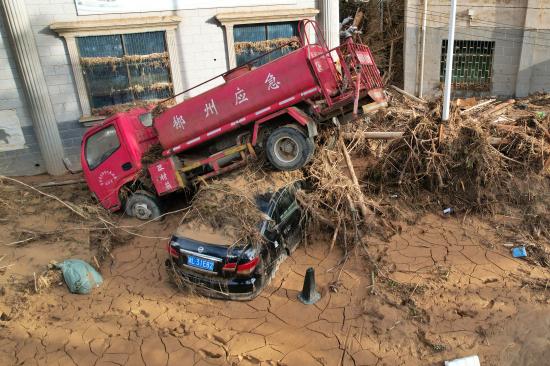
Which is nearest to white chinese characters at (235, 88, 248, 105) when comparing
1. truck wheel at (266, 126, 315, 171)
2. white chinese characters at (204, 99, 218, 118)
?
white chinese characters at (204, 99, 218, 118)

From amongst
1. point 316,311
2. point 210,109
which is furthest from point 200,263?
point 210,109

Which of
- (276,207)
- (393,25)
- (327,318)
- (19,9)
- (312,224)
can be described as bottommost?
(327,318)

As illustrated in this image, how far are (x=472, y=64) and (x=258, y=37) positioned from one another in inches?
388

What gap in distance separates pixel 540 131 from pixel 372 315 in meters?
5.24

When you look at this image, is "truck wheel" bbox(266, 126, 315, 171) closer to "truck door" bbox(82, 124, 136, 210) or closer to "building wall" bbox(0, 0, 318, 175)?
"truck door" bbox(82, 124, 136, 210)

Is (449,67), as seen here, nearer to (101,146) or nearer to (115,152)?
(115,152)

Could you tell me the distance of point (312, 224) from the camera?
7535 millimetres

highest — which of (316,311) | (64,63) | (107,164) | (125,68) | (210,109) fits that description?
(64,63)

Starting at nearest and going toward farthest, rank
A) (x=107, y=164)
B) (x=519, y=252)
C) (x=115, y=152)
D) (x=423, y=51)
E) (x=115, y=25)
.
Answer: (x=519, y=252) < (x=115, y=152) < (x=107, y=164) < (x=115, y=25) < (x=423, y=51)

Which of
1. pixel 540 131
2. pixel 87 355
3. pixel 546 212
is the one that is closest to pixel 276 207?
pixel 87 355

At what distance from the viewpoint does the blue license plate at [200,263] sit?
19.5 feet

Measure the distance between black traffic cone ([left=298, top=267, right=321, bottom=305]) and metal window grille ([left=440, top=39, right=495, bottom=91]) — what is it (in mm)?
14254

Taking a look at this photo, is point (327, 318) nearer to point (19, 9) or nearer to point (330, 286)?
point (330, 286)

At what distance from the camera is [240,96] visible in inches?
285
